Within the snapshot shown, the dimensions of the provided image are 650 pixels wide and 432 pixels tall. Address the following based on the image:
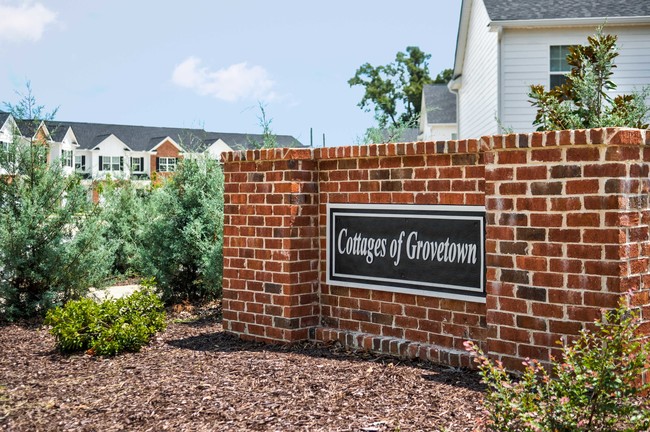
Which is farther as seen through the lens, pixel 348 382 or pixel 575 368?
pixel 348 382

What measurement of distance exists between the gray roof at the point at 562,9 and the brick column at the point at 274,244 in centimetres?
1191

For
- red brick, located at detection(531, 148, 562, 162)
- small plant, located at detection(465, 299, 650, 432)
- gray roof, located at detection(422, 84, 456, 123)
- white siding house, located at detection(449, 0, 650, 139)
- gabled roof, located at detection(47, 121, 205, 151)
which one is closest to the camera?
small plant, located at detection(465, 299, 650, 432)

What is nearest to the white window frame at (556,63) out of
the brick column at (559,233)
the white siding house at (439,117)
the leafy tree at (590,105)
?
the leafy tree at (590,105)

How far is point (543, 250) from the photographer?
4.83m

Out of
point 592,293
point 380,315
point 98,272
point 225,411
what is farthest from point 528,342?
point 98,272

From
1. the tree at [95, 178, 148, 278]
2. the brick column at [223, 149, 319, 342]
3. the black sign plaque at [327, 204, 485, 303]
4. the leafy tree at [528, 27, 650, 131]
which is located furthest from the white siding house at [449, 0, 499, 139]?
the black sign plaque at [327, 204, 485, 303]

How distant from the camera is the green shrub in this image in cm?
638

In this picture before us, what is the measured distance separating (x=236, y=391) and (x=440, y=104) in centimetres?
3285

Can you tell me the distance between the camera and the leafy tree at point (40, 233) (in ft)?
29.2

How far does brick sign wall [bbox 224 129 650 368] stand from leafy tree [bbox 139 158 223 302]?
2.55 m

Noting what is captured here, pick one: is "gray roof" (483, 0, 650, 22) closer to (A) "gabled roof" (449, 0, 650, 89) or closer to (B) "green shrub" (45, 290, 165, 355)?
(A) "gabled roof" (449, 0, 650, 89)

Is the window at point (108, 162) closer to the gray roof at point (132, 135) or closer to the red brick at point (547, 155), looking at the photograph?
the gray roof at point (132, 135)

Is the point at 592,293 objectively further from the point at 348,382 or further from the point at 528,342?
the point at 348,382

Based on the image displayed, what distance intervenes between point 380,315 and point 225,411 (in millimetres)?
1868
